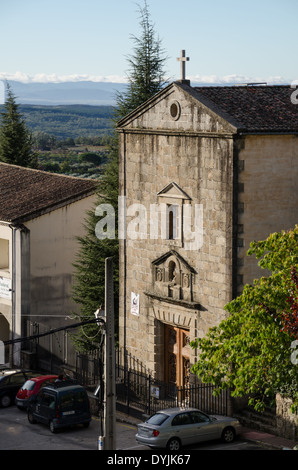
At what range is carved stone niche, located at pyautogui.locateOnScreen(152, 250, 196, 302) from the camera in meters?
30.2

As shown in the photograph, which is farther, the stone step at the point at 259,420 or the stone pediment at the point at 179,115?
the stone pediment at the point at 179,115

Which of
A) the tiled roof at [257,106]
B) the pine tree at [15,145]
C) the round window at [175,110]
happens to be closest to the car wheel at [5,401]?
the round window at [175,110]

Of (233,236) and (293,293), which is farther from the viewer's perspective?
(233,236)

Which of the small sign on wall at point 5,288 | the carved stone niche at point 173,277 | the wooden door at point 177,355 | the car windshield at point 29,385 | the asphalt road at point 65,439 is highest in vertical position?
the carved stone niche at point 173,277

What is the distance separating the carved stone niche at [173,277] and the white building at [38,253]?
326 inches

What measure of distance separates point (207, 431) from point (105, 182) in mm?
15346

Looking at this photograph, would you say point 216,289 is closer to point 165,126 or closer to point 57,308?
point 165,126

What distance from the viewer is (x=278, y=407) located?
1057 inches

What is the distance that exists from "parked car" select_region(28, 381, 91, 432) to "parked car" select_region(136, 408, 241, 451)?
134 inches

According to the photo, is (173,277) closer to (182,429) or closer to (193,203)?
(193,203)

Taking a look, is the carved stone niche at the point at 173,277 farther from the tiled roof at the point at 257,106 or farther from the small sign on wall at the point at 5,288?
the small sign on wall at the point at 5,288

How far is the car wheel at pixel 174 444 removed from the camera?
84.2 feet

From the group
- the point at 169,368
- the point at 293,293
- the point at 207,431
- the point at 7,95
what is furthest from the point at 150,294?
the point at 7,95
